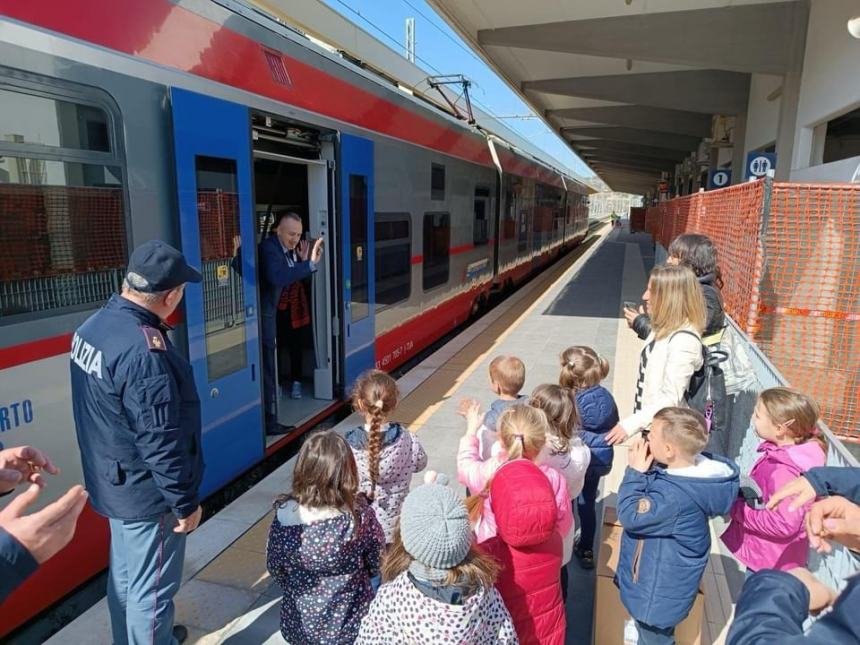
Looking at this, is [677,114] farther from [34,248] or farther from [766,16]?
[34,248]

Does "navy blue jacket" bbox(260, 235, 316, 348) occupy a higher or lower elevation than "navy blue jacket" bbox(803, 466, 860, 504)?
higher

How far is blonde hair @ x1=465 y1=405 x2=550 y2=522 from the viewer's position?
2.33 meters

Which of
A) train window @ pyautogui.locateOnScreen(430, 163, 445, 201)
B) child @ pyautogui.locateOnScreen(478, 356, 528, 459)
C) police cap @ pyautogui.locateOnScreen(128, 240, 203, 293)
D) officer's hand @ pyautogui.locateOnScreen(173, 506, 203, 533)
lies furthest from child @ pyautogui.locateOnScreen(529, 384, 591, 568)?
train window @ pyautogui.locateOnScreen(430, 163, 445, 201)

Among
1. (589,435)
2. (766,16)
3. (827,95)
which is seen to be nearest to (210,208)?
(589,435)

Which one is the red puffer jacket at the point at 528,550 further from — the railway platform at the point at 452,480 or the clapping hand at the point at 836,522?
the clapping hand at the point at 836,522

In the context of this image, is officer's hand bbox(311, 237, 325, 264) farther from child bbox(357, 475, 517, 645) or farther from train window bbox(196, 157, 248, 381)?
child bbox(357, 475, 517, 645)

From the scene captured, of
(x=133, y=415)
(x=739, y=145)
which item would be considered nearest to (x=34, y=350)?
(x=133, y=415)

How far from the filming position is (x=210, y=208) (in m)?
3.64

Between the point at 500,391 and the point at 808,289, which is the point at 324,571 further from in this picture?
the point at 808,289

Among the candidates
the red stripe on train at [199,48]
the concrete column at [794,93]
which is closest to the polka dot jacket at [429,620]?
the red stripe on train at [199,48]

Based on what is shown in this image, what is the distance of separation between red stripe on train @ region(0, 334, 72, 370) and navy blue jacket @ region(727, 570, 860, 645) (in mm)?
2733

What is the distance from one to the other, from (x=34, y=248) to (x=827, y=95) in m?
8.81

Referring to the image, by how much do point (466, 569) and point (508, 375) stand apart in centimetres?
148

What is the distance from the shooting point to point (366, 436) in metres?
2.84
